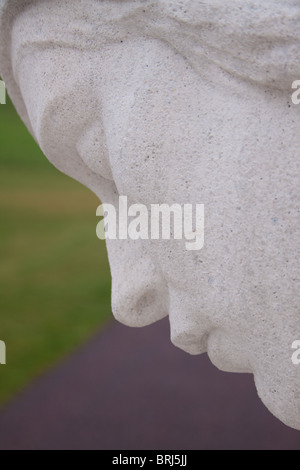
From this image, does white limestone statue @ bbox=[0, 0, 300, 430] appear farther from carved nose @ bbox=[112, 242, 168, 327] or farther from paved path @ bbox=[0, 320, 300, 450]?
paved path @ bbox=[0, 320, 300, 450]

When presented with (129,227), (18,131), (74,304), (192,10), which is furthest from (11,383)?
(18,131)

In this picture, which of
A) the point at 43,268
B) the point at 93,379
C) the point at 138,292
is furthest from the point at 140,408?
the point at 43,268

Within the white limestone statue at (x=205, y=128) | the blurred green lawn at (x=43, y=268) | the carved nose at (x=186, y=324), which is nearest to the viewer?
the white limestone statue at (x=205, y=128)

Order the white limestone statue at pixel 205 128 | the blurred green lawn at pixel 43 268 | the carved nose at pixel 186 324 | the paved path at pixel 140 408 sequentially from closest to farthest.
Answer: the white limestone statue at pixel 205 128 < the carved nose at pixel 186 324 < the paved path at pixel 140 408 < the blurred green lawn at pixel 43 268

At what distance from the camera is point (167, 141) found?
0.78 m

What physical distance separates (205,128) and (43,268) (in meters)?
3.29

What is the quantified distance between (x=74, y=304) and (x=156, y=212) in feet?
8.94

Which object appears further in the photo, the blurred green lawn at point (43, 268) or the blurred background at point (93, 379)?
the blurred green lawn at point (43, 268)

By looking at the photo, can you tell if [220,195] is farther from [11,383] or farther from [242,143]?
[11,383]

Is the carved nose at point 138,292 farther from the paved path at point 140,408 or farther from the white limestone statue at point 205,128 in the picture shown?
the paved path at point 140,408

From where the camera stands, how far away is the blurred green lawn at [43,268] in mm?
2920

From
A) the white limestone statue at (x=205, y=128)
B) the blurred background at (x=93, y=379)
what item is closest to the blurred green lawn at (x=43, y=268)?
the blurred background at (x=93, y=379)

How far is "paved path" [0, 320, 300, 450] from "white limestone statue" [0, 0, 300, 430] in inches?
54.7

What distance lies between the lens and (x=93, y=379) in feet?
8.70
